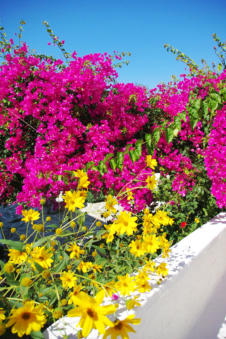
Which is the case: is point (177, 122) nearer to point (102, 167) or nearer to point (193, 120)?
point (193, 120)

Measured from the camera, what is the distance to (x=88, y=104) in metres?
3.00

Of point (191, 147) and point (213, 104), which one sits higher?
point (213, 104)

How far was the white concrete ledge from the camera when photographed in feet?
3.87

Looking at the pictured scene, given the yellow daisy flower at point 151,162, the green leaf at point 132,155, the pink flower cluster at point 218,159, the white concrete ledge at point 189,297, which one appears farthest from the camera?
the green leaf at point 132,155

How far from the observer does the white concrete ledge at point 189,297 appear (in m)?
1.18

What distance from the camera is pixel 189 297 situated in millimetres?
1602

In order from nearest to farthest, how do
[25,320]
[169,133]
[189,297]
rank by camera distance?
[25,320], [189,297], [169,133]

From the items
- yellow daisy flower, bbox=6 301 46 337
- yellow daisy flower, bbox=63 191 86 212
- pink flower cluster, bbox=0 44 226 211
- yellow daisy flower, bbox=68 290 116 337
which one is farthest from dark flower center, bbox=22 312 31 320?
pink flower cluster, bbox=0 44 226 211

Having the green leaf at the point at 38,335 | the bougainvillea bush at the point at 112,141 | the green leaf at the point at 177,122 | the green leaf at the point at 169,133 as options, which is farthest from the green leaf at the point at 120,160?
the green leaf at the point at 38,335

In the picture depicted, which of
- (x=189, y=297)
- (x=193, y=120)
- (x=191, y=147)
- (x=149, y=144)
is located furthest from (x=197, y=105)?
(x=189, y=297)

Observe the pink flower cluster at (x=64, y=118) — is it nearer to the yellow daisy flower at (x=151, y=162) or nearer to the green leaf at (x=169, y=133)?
the green leaf at (x=169, y=133)

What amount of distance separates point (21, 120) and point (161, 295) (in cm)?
272

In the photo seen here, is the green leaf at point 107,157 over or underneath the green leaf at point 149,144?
underneath

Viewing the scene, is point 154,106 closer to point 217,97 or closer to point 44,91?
point 217,97
